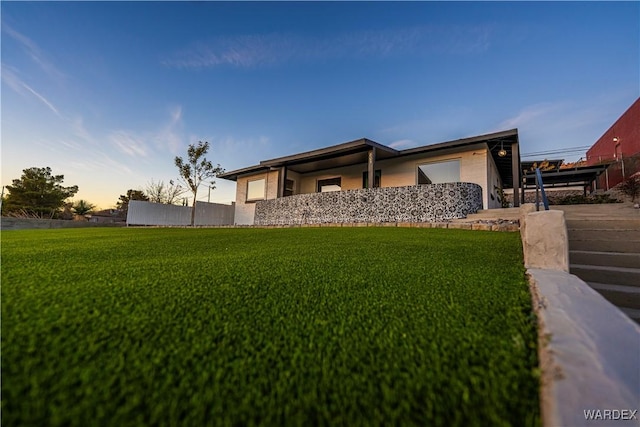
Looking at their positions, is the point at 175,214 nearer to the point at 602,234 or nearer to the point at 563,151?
the point at 602,234

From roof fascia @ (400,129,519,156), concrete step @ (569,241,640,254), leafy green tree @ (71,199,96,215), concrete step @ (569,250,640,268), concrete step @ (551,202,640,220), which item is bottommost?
concrete step @ (569,250,640,268)

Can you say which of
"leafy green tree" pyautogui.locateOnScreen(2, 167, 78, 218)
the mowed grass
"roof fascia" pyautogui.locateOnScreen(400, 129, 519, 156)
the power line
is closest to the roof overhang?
the power line

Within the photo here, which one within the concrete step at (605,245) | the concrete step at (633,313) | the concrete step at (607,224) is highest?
the concrete step at (607,224)

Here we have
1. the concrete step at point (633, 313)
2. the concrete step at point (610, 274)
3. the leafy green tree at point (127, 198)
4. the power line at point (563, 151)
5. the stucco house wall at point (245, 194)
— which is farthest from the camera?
the leafy green tree at point (127, 198)

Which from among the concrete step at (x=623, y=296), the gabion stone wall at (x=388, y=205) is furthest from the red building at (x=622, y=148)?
the concrete step at (x=623, y=296)

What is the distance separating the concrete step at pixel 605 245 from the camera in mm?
2723

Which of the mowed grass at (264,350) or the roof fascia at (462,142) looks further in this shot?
the roof fascia at (462,142)

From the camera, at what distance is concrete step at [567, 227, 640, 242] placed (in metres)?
2.83

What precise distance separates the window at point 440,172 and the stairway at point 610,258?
6943mm

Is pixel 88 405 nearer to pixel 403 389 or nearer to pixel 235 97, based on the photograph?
pixel 403 389

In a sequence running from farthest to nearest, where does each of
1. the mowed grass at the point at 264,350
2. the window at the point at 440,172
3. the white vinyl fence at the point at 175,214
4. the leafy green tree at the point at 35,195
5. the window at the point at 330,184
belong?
the leafy green tree at the point at 35,195, the white vinyl fence at the point at 175,214, the window at the point at 330,184, the window at the point at 440,172, the mowed grass at the point at 264,350

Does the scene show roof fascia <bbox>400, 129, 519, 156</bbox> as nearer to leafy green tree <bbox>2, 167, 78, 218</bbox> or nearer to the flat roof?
the flat roof

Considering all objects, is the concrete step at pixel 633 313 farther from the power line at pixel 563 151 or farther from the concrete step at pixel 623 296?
the power line at pixel 563 151

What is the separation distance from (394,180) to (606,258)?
9389 mm
